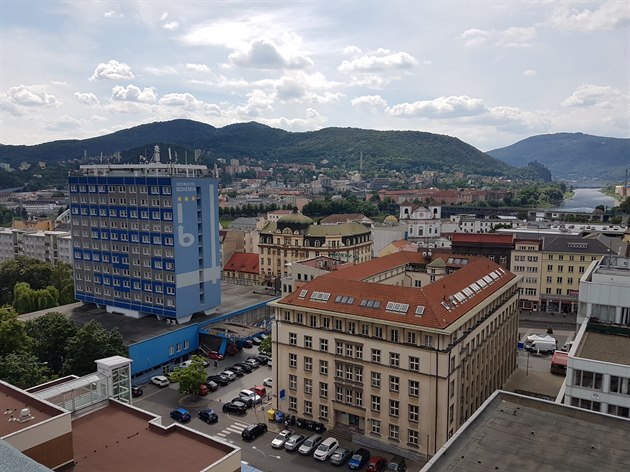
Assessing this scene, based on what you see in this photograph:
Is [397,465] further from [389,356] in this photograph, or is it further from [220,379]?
[220,379]

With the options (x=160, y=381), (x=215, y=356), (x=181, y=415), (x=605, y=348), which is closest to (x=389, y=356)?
(x=605, y=348)

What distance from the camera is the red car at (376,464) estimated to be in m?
40.2

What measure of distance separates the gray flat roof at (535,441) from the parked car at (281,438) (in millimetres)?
22338

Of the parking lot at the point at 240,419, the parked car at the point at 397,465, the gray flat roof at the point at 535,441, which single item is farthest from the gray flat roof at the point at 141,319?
the gray flat roof at the point at 535,441

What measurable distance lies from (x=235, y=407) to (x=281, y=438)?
8015 mm

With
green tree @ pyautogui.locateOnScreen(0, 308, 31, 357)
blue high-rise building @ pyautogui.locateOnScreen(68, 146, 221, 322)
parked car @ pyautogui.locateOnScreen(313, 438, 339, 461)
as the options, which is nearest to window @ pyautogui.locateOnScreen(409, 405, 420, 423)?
parked car @ pyautogui.locateOnScreen(313, 438, 339, 461)

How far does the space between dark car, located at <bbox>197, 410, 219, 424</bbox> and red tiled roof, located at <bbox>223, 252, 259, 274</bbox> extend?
57638 millimetres

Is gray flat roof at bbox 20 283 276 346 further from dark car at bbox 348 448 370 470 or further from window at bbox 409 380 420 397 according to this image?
window at bbox 409 380 420 397

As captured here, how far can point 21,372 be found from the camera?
4644 cm

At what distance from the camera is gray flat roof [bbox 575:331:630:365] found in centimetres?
3203

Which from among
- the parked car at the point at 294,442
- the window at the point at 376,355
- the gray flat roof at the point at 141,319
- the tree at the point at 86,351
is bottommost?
the parked car at the point at 294,442

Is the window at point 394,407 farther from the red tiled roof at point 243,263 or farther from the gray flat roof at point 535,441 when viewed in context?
the red tiled roof at point 243,263

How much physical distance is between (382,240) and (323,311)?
8588cm

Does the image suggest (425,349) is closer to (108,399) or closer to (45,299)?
(108,399)
